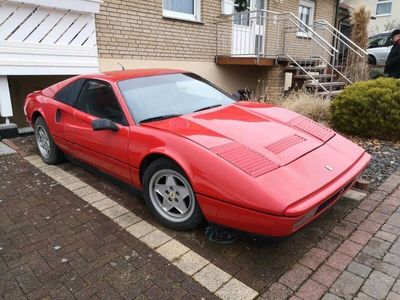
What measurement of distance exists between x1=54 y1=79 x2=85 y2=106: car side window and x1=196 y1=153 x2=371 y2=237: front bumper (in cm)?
226

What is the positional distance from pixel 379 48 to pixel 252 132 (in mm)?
13809

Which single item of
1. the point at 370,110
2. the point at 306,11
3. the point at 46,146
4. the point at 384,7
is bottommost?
the point at 46,146

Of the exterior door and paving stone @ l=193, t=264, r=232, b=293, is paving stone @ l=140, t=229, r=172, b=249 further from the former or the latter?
the exterior door

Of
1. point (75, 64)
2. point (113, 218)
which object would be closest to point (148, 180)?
point (113, 218)

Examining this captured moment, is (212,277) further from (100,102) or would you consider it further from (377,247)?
(100,102)

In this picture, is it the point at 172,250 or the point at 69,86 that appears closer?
the point at 172,250

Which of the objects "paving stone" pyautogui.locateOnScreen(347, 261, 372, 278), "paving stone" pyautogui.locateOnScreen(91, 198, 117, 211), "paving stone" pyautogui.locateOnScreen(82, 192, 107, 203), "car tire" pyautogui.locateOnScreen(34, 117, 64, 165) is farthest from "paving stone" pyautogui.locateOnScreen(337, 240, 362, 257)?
"car tire" pyautogui.locateOnScreen(34, 117, 64, 165)

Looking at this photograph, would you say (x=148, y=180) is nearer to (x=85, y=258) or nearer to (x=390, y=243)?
(x=85, y=258)

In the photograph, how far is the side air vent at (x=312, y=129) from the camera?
321 centimetres

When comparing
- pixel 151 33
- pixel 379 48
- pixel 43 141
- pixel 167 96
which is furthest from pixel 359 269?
pixel 379 48

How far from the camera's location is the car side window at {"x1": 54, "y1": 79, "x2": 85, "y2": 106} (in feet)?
13.0

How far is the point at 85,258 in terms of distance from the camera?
2.56m

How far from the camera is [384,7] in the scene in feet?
85.4

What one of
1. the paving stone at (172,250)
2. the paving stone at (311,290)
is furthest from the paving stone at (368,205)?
the paving stone at (172,250)
